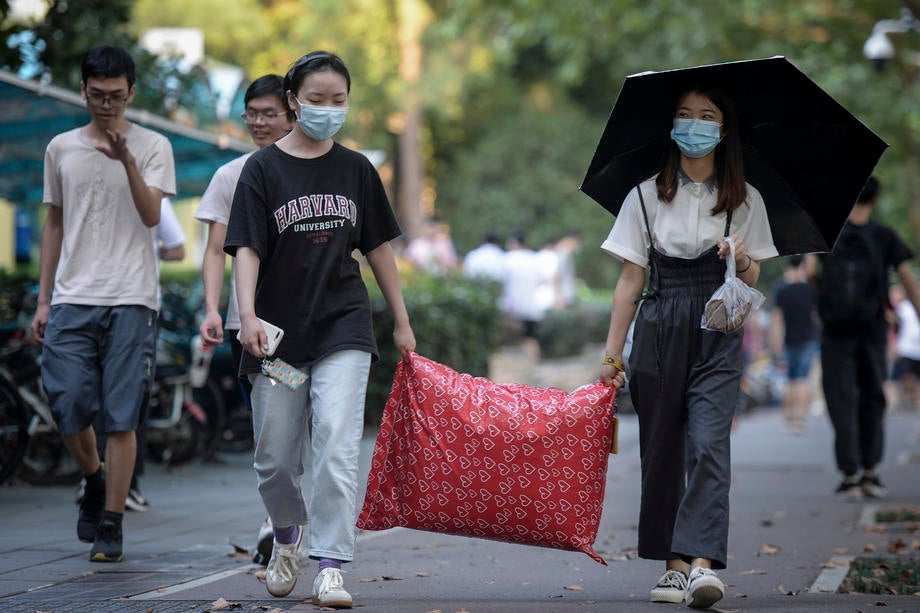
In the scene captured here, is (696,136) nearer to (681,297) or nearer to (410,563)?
(681,297)

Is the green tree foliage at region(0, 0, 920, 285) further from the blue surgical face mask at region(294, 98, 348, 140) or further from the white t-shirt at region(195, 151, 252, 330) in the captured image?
the blue surgical face mask at region(294, 98, 348, 140)

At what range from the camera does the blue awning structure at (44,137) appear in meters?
8.19

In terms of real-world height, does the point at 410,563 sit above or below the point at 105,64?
below

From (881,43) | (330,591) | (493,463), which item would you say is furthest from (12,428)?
(881,43)

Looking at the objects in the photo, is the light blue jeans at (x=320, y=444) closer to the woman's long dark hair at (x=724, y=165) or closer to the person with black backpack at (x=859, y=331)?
the woman's long dark hair at (x=724, y=165)

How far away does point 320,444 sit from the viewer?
5.21m

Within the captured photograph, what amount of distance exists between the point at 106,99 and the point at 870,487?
600 cm

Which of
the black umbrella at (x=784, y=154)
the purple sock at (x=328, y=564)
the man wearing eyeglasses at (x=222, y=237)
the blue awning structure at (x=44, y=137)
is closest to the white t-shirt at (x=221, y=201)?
the man wearing eyeglasses at (x=222, y=237)

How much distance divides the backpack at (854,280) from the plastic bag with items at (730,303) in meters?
4.40

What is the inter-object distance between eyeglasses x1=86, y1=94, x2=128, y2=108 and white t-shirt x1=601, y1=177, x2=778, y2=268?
7.78 ft

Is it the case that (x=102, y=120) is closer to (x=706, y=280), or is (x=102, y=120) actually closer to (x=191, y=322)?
(x=706, y=280)

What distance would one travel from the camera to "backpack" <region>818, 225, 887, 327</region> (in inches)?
377

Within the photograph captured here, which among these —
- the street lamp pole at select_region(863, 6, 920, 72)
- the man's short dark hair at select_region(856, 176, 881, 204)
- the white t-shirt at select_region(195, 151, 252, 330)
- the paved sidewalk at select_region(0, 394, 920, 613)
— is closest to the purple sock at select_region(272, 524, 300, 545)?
the paved sidewalk at select_region(0, 394, 920, 613)

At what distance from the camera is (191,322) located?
10.8m
